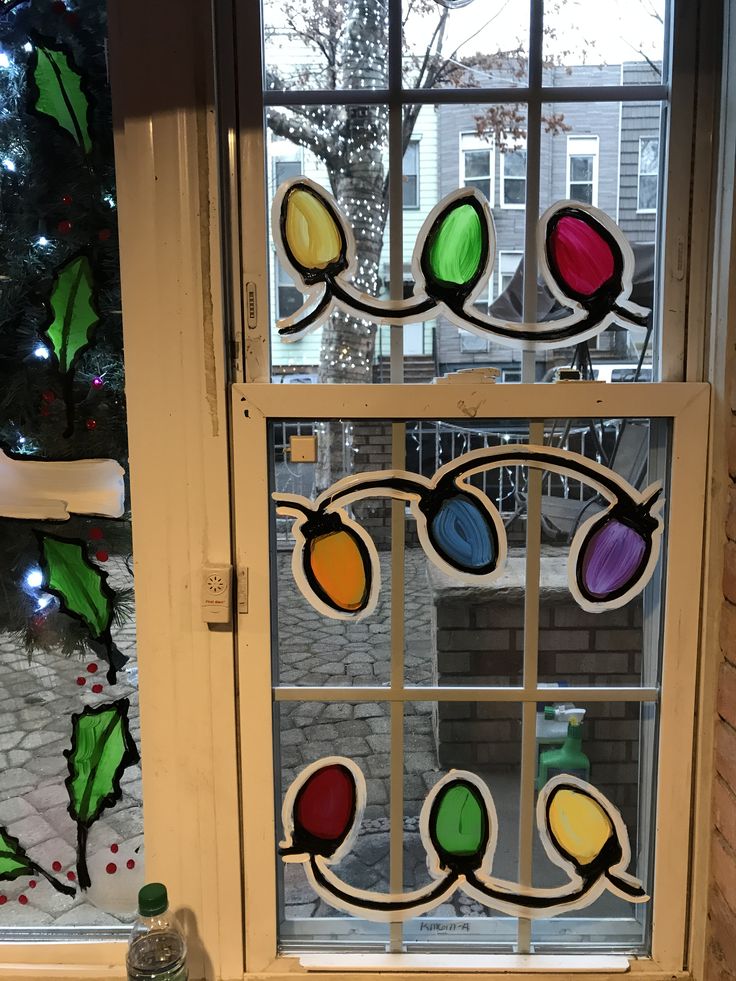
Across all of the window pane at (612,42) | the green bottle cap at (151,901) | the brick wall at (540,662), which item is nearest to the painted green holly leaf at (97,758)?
the green bottle cap at (151,901)

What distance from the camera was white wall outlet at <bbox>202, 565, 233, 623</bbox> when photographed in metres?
1.18

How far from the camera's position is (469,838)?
50.1 inches

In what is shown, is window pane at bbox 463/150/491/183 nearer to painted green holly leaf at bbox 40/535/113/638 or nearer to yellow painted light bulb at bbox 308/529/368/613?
yellow painted light bulb at bbox 308/529/368/613

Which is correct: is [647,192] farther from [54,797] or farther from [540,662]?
[54,797]

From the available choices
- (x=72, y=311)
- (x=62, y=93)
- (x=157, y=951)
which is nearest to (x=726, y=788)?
(x=157, y=951)

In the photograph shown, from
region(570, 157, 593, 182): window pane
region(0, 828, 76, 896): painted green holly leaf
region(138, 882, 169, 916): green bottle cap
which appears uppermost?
region(570, 157, 593, 182): window pane

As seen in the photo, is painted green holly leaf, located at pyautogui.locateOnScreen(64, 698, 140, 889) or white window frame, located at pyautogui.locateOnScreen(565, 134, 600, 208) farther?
painted green holly leaf, located at pyautogui.locateOnScreen(64, 698, 140, 889)

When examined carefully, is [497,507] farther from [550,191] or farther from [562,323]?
[550,191]

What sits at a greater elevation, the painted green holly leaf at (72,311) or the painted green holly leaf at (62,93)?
the painted green holly leaf at (62,93)

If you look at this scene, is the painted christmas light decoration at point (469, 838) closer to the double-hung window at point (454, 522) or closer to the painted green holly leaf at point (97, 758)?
the double-hung window at point (454, 522)

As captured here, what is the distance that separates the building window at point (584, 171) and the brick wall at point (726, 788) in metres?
0.44

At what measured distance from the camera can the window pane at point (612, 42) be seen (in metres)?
1.16

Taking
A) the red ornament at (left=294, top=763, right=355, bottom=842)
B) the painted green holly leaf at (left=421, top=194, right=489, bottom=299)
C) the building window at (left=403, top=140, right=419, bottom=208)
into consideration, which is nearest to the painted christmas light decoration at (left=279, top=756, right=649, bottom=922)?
the red ornament at (left=294, top=763, right=355, bottom=842)

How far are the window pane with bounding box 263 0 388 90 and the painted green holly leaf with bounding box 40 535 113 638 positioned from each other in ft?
2.84
